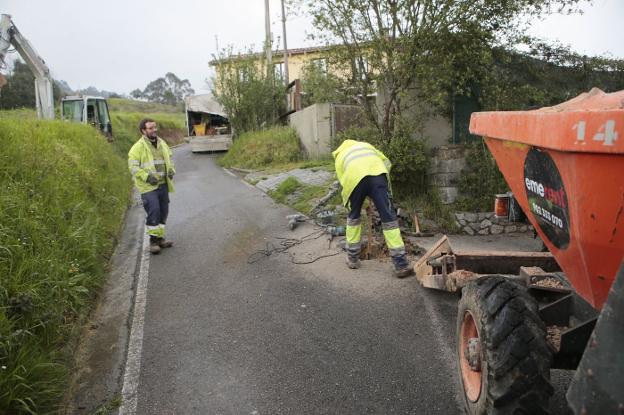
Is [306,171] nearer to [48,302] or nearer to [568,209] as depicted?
[48,302]

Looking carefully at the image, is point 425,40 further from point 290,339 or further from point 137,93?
point 137,93

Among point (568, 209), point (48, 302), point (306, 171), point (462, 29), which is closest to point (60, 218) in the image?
point (48, 302)

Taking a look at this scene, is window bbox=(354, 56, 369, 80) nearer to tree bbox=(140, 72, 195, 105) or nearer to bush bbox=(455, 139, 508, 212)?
bush bbox=(455, 139, 508, 212)

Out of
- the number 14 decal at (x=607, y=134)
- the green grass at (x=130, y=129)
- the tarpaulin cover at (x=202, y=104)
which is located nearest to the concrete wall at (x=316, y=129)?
the green grass at (x=130, y=129)

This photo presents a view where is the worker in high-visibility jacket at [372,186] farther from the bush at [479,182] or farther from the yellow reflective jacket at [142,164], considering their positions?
the yellow reflective jacket at [142,164]

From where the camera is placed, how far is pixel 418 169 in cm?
796

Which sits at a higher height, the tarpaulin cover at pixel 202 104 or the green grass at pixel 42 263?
the tarpaulin cover at pixel 202 104

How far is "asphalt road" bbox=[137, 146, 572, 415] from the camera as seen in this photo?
3.26 meters

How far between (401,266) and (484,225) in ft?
9.93

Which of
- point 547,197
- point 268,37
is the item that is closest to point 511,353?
point 547,197

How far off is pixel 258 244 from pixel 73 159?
408 centimetres

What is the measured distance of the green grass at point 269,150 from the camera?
1597cm

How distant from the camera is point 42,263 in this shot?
4266mm

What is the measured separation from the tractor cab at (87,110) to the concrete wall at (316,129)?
1028 cm
